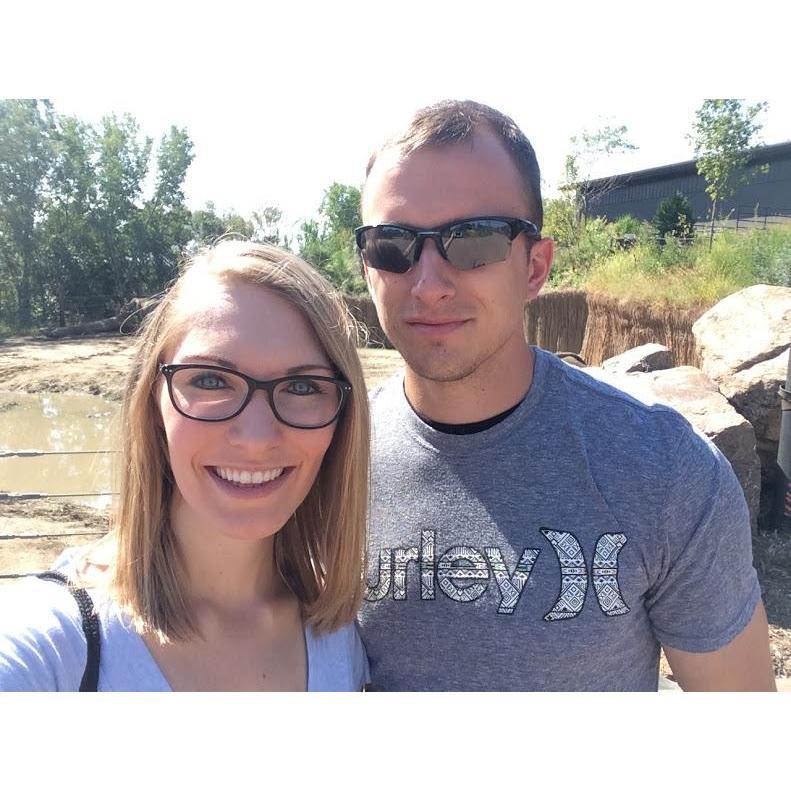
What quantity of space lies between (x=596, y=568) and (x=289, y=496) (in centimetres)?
62

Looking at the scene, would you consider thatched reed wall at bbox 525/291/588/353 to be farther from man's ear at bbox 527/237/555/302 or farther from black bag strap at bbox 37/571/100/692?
black bag strap at bbox 37/571/100/692

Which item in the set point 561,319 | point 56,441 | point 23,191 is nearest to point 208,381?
point 56,441

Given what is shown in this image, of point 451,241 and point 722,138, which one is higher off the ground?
point 722,138

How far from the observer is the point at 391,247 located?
1.56 meters

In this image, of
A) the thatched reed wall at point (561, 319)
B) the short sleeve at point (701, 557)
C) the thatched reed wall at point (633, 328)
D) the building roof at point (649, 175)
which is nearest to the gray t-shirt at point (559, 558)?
the short sleeve at point (701, 557)

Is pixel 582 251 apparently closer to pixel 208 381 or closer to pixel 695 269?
pixel 695 269

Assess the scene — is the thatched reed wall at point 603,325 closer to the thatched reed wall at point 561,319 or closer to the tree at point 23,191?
the thatched reed wall at point 561,319

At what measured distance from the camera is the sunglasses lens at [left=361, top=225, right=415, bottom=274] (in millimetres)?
1541

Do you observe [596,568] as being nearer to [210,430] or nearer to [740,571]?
[740,571]

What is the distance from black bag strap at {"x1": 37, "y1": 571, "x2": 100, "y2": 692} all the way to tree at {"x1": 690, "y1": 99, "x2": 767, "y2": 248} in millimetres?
15135

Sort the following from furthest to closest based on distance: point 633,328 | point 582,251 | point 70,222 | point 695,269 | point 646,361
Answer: point 70,222 → point 582,251 → point 695,269 → point 633,328 → point 646,361

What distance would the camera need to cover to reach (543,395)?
156 centimetres

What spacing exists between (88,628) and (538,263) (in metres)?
1.23

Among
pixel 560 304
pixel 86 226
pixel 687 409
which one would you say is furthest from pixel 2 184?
pixel 687 409
